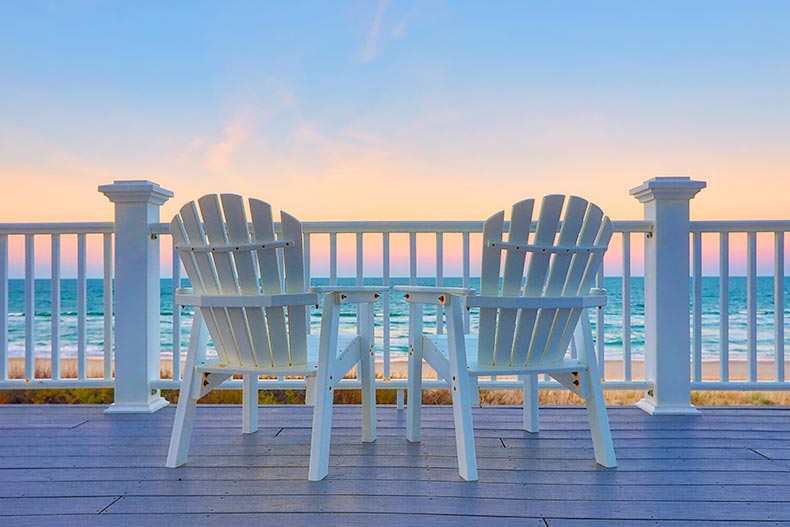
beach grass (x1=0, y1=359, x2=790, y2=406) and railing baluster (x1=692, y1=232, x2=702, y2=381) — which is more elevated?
railing baluster (x1=692, y1=232, x2=702, y2=381)

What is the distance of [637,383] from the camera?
297 centimetres

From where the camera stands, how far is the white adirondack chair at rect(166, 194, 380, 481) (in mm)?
1966

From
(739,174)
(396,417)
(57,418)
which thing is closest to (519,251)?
(396,417)

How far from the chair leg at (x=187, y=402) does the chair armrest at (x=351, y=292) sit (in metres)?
0.54

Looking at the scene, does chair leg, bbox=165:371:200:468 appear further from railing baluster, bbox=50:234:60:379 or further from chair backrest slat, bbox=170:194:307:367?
railing baluster, bbox=50:234:60:379

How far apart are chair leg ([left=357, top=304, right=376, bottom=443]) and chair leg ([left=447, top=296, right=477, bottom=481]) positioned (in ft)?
1.70

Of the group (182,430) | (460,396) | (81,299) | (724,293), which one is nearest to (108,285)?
(81,299)

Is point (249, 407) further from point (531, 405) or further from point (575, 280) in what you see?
point (575, 280)

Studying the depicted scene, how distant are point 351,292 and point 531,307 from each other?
0.69 metres

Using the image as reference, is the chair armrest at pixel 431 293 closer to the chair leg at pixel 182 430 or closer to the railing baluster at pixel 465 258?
the railing baluster at pixel 465 258

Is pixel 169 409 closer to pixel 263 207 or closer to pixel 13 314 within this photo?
pixel 263 207

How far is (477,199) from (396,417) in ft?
30.7

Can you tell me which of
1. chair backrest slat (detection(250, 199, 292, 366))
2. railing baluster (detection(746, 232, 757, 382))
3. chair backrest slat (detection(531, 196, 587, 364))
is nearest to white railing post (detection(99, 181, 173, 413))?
chair backrest slat (detection(250, 199, 292, 366))

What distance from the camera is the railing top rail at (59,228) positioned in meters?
2.98
